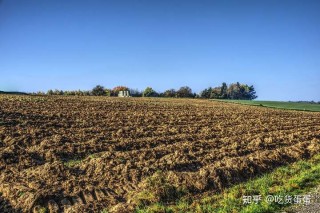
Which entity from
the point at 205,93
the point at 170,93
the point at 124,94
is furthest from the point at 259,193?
the point at 205,93

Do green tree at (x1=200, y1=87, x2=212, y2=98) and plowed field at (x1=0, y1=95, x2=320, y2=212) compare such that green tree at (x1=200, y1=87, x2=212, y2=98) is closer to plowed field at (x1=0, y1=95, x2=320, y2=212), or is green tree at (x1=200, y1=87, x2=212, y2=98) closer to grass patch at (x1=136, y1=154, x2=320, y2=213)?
plowed field at (x1=0, y1=95, x2=320, y2=212)

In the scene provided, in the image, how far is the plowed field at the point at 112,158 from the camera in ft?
30.8

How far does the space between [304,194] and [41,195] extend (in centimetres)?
634

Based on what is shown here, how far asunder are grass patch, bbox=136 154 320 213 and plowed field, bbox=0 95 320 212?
0.47 m

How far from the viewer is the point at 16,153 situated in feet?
42.3

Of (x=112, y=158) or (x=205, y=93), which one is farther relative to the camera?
(x=205, y=93)

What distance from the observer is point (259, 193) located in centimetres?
996

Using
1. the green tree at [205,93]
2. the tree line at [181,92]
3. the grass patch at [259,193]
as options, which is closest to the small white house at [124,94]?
the tree line at [181,92]

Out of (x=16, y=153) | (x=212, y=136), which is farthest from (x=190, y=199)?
(x=212, y=136)

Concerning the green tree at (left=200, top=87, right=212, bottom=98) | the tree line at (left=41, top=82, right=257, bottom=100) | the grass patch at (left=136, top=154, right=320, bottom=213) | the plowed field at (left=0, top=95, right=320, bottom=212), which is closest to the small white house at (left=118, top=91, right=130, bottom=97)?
the tree line at (left=41, top=82, right=257, bottom=100)

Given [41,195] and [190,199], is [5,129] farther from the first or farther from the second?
[190,199]

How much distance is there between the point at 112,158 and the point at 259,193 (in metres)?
4.69

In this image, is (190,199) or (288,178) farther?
(288,178)

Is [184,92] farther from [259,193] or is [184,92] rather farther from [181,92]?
[259,193]
